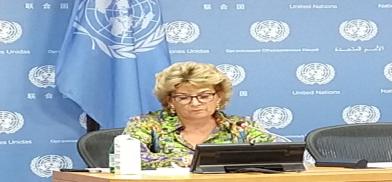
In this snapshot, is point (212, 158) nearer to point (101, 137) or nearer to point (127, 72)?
point (101, 137)

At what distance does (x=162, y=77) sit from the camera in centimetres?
371

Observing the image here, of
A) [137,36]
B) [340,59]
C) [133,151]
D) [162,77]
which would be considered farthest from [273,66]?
[133,151]

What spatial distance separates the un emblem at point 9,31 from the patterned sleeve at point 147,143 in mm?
1534

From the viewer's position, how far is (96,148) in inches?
152

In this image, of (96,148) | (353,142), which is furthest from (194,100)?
(353,142)

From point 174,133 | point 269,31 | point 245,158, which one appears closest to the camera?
point 245,158

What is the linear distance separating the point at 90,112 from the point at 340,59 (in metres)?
1.76

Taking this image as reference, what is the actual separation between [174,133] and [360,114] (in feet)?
6.67

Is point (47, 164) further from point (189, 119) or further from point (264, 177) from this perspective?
point (264, 177)

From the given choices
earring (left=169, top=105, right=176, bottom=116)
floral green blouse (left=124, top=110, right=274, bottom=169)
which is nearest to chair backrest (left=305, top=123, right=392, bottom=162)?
floral green blouse (left=124, top=110, right=274, bottom=169)

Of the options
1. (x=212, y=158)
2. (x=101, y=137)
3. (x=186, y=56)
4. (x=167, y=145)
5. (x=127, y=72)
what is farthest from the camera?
(x=186, y=56)

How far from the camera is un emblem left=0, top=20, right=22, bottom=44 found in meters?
4.84

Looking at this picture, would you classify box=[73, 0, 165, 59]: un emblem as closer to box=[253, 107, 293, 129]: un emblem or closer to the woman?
box=[253, 107, 293, 129]: un emblem

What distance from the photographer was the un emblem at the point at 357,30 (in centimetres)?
529
